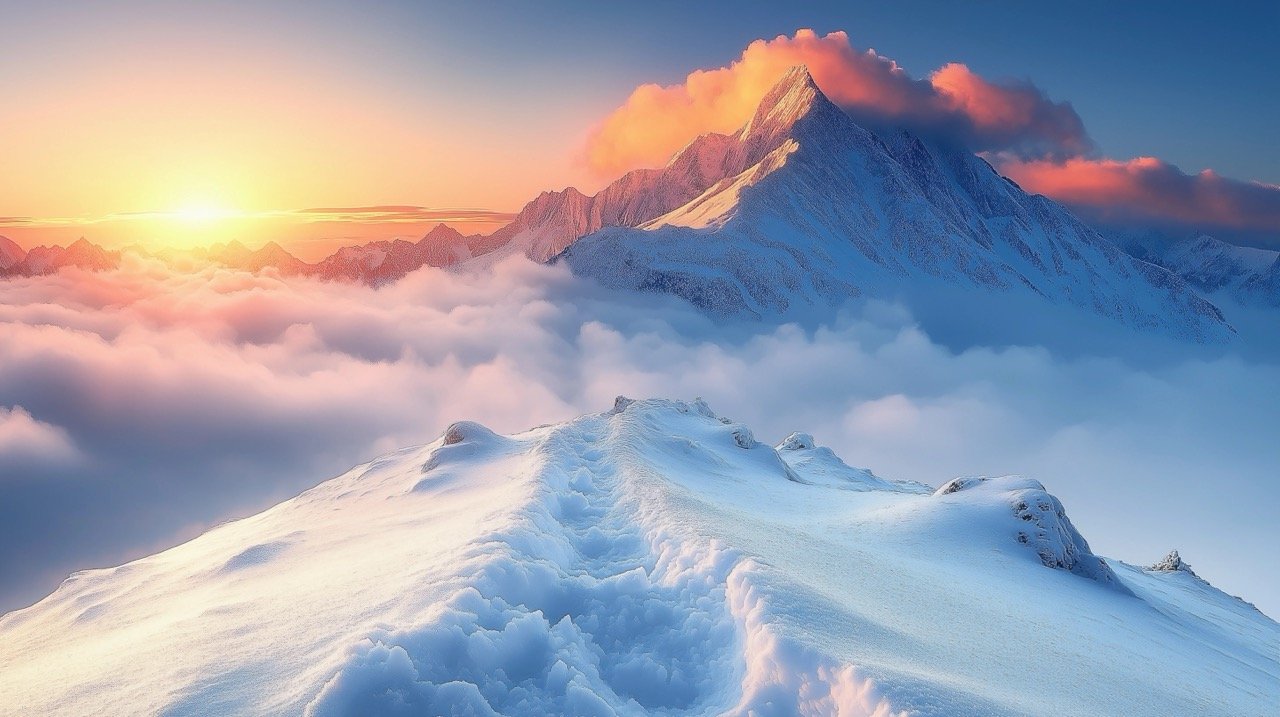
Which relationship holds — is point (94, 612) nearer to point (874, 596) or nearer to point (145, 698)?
point (145, 698)

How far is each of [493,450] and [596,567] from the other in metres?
15.8

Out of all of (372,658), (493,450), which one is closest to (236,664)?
(372,658)

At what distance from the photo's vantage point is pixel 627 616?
37.6 feet

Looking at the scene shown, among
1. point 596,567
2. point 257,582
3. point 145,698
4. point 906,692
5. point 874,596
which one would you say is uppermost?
A: point 906,692

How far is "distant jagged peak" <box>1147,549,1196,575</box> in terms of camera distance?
35.1 m

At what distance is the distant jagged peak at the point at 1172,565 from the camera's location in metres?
35.1

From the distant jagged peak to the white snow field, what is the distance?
11230mm

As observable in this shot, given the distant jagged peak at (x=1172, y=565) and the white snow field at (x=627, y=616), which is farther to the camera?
the distant jagged peak at (x=1172, y=565)

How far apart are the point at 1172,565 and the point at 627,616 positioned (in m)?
38.4

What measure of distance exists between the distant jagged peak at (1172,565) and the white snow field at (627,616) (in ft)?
36.8

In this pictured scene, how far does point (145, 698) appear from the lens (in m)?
8.92

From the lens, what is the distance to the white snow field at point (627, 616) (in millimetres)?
8602

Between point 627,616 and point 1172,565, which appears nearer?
point 627,616

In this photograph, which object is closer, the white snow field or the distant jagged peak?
the white snow field
